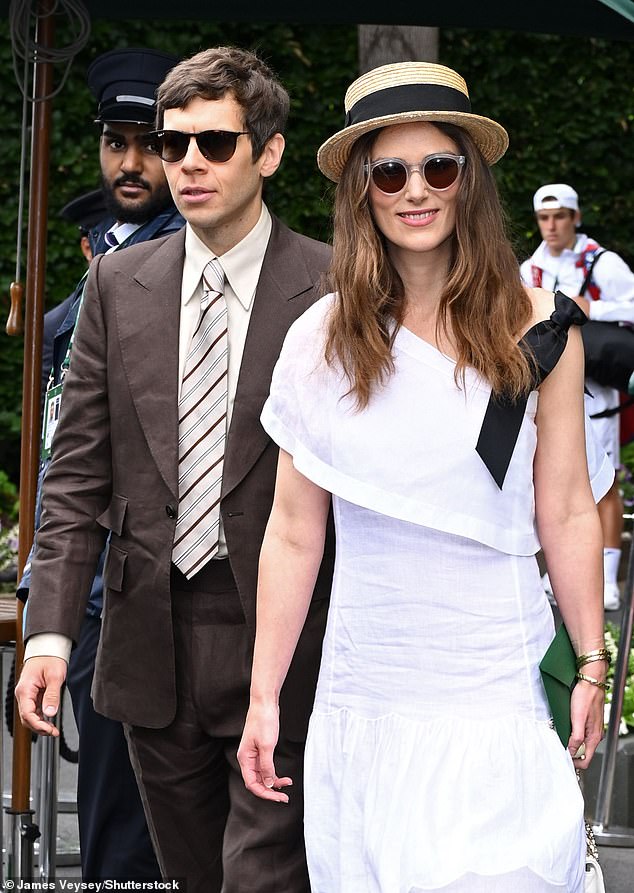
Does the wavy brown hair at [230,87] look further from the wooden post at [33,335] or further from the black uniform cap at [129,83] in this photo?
the black uniform cap at [129,83]

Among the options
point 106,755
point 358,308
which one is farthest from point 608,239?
point 358,308

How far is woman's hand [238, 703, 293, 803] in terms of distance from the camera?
289cm

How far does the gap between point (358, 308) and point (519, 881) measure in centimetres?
106

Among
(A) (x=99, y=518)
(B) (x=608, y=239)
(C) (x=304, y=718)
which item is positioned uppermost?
(B) (x=608, y=239)

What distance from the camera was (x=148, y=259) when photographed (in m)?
3.54

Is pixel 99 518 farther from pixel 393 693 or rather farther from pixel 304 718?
pixel 393 693

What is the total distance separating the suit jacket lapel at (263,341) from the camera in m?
3.29

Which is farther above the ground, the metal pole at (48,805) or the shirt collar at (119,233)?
the shirt collar at (119,233)

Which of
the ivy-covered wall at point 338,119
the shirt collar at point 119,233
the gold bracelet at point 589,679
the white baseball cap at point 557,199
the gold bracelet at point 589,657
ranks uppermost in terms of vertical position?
the ivy-covered wall at point 338,119

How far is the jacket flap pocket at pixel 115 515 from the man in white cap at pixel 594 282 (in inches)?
181

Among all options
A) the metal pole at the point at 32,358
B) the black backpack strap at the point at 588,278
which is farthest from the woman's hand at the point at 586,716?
the black backpack strap at the point at 588,278

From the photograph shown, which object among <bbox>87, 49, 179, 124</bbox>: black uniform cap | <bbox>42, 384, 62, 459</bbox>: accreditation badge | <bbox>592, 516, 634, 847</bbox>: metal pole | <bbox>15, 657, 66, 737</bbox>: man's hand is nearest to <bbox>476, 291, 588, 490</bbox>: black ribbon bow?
<bbox>15, 657, 66, 737</bbox>: man's hand

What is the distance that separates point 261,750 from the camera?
291 centimetres

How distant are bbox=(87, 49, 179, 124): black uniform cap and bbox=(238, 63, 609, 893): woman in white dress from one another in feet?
5.11
